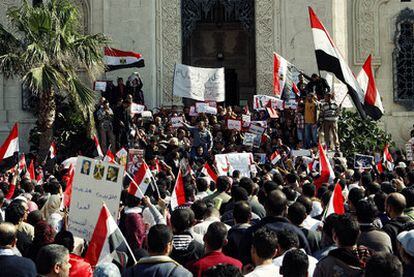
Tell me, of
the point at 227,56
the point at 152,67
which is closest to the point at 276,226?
the point at 152,67

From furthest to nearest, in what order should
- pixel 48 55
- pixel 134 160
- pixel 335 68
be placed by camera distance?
pixel 48 55 < pixel 134 160 < pixel 335 68

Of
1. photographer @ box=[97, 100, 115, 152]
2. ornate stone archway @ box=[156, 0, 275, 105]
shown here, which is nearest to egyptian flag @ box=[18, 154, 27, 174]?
photographer @ box=[97, 100, 115, 152]

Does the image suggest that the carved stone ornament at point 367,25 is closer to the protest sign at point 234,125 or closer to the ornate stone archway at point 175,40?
the ornate stone archway at point 175,40

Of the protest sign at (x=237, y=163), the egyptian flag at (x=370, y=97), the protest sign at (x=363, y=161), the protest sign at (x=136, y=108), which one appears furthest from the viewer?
the protest sign at (x=136, y=108)

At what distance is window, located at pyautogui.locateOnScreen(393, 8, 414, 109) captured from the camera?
28875 millimetres

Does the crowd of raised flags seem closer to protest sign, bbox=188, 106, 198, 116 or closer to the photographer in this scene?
the photographer

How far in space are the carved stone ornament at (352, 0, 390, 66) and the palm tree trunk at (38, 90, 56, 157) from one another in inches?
418

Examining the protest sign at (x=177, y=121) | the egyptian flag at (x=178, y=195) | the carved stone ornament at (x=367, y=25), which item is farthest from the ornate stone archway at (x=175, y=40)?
the egyptian flag at (x=178, y=195)

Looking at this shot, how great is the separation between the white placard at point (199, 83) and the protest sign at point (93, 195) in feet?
53.8

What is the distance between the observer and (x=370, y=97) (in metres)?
17.5

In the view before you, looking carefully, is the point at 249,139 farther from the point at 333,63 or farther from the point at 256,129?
the point at 333,63

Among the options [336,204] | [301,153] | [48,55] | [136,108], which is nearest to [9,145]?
[48,55]

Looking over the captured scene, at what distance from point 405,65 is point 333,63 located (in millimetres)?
12833

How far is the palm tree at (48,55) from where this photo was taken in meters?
21.7
